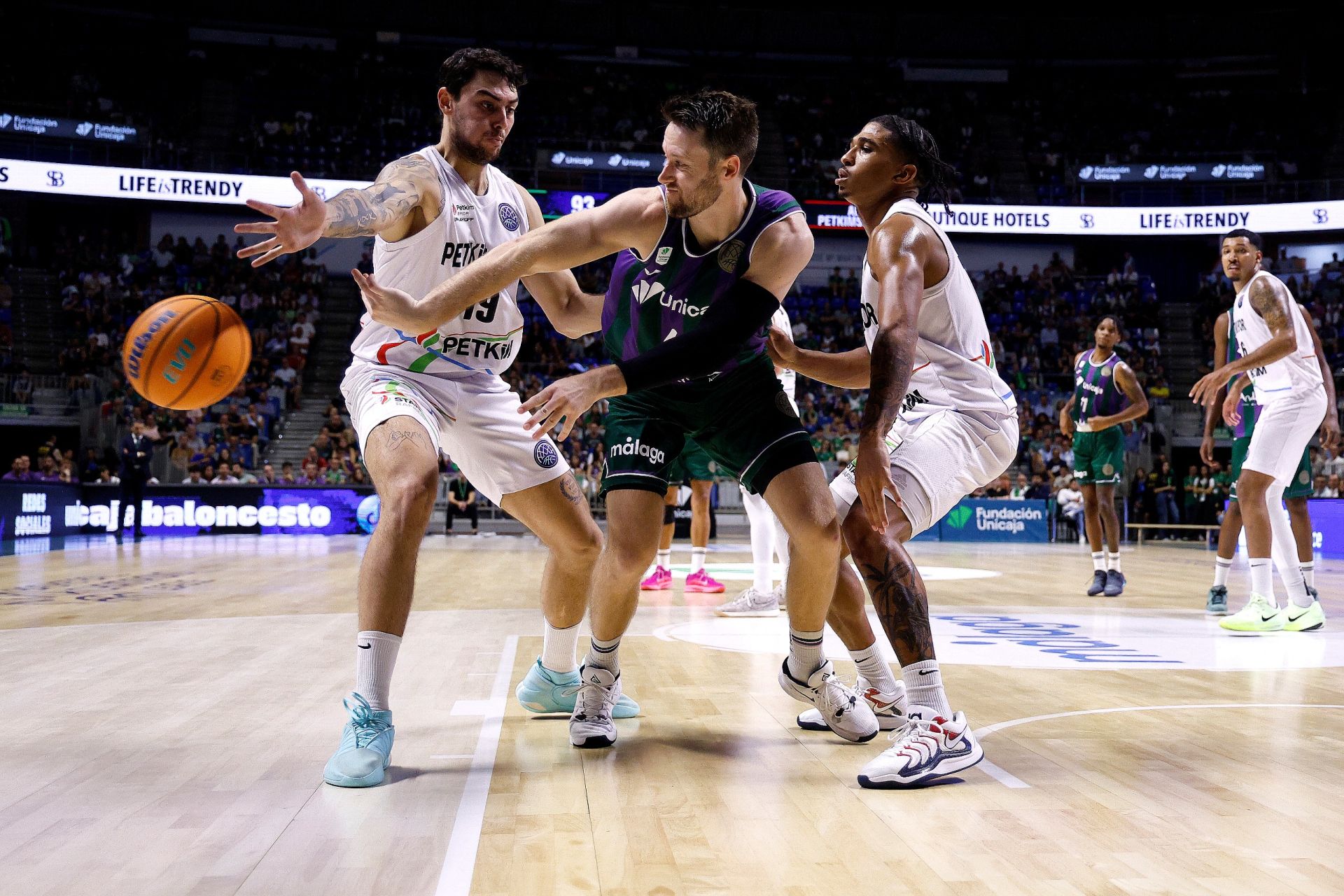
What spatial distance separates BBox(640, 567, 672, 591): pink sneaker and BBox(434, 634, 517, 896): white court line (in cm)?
478

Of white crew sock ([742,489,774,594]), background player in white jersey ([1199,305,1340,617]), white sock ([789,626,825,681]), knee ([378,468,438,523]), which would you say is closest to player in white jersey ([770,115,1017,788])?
white sock ([789,626,825,681])

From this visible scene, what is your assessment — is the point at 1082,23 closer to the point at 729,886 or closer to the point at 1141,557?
the point at 1141,557

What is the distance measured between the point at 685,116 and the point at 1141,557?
45.0 ft

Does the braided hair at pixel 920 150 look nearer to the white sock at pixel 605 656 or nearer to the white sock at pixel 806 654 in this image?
the white sock at pixel 806 654

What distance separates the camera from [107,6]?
92.4 feet

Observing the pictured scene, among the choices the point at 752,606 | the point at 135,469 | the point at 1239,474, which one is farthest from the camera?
the point at 135,469

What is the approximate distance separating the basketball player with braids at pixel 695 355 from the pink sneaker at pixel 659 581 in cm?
546

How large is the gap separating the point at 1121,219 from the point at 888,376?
90.7 feet

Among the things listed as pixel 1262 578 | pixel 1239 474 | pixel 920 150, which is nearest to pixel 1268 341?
pixel 1239 474

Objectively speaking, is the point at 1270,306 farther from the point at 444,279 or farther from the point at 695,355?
the point at 444,279

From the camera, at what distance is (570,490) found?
376 cm

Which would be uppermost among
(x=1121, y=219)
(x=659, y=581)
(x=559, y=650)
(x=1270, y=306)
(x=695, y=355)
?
(x=1121, y=219)

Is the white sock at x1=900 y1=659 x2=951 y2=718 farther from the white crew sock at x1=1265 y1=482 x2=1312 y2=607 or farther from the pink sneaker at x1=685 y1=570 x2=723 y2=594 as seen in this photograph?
the pink sneaker at x1=685 y1=570 x2=723 y2=594

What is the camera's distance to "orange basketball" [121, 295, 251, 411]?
512cm
